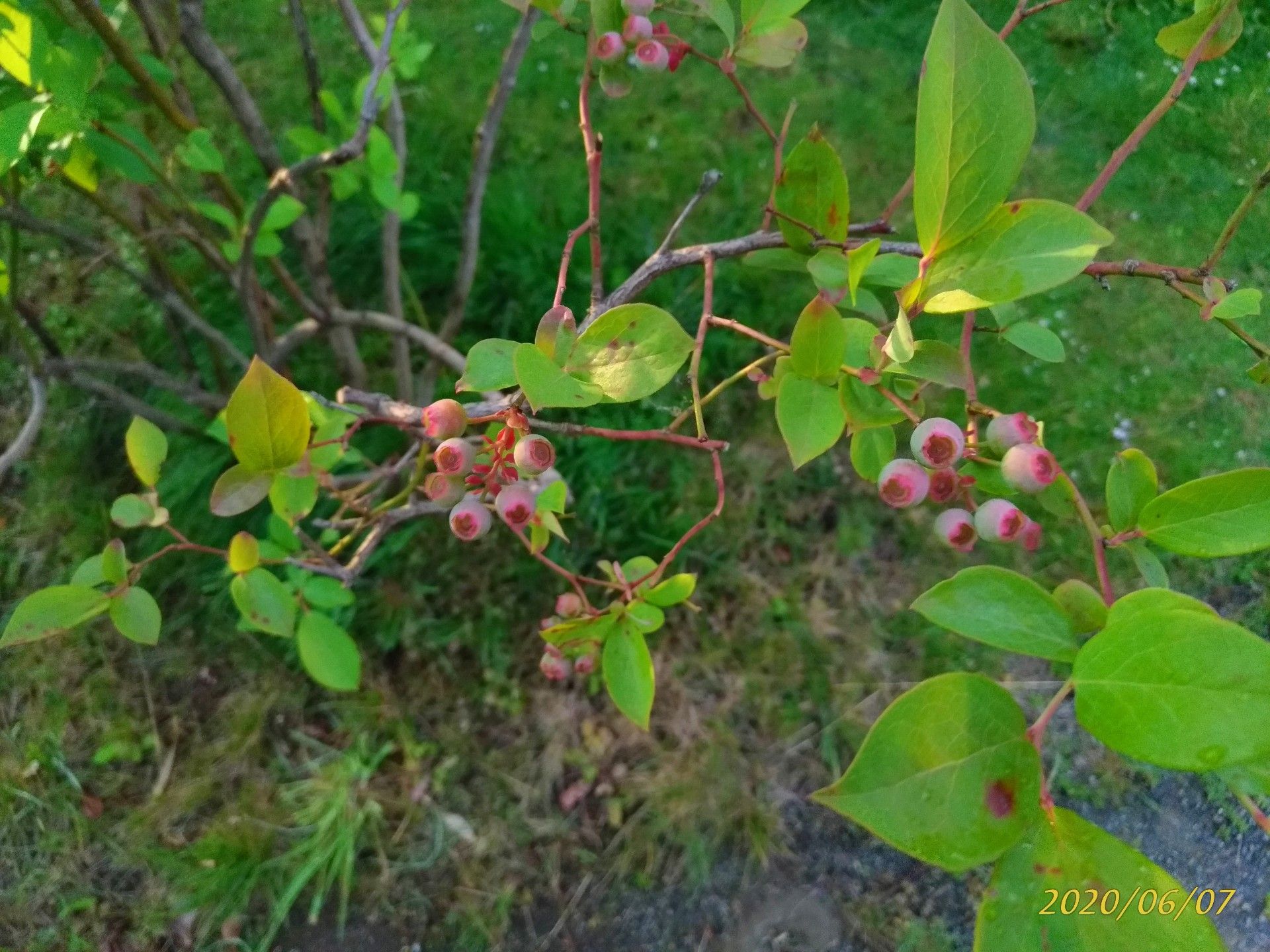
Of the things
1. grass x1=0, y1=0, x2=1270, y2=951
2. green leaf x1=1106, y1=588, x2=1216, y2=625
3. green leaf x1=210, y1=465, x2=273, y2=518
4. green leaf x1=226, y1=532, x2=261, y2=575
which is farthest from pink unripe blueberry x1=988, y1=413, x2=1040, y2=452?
grass x1=0, y1=0, x2=1270, y2=951

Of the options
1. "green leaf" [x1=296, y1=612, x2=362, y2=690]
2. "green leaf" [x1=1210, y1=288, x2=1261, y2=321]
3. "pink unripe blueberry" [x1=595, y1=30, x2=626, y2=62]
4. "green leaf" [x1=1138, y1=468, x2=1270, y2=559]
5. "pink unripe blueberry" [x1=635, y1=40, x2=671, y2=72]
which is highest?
"pink unripe blueberry" [x1=595, y1=30, x2=626, y2=62]

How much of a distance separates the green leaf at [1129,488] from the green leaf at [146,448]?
0.74 m

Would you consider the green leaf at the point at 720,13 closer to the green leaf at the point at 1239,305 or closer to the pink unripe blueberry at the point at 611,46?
the pink unripe blueberry at the point at 611,46

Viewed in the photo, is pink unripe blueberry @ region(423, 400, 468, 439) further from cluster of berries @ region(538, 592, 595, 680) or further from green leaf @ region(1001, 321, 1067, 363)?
green leaf @ region(1001, 321, 1067, 363)

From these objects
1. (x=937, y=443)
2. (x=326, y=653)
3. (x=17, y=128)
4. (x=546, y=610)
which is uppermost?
(x=17, y=128)

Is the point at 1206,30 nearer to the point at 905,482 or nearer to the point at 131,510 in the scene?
the point at 905,482

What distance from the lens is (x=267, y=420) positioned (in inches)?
20.7

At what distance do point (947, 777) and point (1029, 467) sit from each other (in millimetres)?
174

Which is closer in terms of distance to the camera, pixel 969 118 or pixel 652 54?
pixel 969 118

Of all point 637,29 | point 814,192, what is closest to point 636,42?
point 637,29

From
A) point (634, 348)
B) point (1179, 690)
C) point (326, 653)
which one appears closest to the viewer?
point (1179, 690)

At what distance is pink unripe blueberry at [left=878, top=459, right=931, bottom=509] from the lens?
0.49m

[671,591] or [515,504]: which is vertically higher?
[515,504]

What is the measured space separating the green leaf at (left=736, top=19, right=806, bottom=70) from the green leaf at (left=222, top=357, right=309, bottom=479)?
1.35 feet
